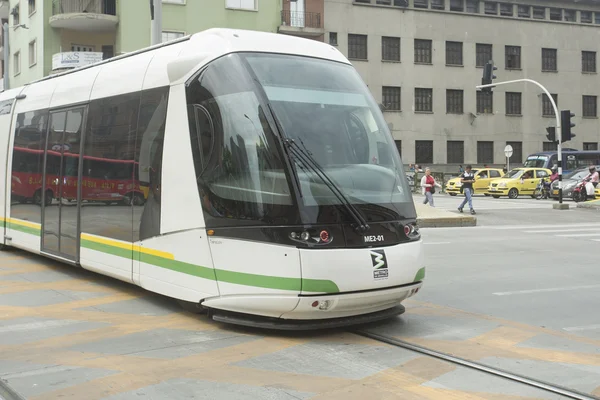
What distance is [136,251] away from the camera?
312 inches

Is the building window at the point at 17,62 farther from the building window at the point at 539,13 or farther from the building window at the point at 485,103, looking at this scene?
the building window at the point at 539,13

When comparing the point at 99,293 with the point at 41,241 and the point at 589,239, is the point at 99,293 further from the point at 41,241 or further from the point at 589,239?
the point at 589,239

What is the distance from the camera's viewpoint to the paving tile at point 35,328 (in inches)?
254

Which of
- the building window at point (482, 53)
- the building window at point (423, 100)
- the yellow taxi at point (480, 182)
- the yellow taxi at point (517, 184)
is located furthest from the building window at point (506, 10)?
the yellow taxi at point (517, 184)

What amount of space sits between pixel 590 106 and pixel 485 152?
11.1 metres

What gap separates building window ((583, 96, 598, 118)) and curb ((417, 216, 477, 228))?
4340 centimetres

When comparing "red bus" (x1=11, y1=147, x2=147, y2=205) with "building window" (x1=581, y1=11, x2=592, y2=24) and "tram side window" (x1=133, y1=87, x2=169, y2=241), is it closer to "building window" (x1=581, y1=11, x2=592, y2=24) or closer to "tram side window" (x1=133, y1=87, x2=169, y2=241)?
"tram side window" (x1=133, y1=87, x2=169, y2=241)

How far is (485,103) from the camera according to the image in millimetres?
55531

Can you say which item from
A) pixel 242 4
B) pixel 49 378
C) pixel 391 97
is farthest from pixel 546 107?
pixel 49 378

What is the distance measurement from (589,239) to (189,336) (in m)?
12.9

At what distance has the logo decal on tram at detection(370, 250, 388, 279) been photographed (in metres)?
6.42

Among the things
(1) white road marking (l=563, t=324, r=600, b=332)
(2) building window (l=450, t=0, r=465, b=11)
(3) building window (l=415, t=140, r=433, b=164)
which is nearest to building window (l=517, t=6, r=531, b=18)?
(2) building window (l=450, t=0, r=465, b=11)

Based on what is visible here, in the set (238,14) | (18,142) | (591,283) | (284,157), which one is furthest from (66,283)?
(238,14)

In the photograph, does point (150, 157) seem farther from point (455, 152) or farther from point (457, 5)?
point (457, 5)
